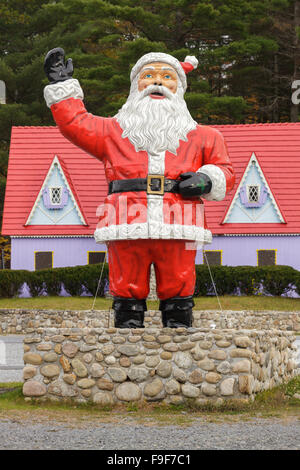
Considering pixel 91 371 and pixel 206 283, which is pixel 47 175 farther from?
pixel 91 371

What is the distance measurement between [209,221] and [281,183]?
2.62m

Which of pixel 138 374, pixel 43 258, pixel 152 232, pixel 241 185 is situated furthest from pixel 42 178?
pixel 138 374

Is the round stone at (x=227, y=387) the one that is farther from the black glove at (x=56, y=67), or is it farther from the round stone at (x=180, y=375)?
the black glove at (x=56, y=67)

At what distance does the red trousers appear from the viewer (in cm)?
682

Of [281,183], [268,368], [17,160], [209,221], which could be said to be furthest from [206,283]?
[268,368]

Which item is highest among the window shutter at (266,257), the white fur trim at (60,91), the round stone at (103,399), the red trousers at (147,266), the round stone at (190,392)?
the white fur trim at (60,91)

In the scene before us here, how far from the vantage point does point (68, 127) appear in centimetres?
706

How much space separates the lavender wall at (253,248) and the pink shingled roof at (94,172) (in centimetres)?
31

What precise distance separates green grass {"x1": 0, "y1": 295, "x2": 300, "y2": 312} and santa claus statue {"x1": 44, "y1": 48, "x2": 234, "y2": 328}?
989 centimetres

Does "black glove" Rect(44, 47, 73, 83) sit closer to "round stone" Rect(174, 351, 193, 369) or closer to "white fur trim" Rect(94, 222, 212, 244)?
"white fur trim" Rect(94, 222, 212, 244)

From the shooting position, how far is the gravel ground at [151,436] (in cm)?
478

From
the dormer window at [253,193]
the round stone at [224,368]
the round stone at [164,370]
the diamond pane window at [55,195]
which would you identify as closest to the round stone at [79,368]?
the round stone at [164,370]

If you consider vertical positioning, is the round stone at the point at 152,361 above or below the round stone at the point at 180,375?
above

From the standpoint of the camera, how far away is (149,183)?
681cm
